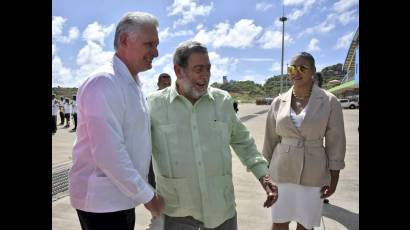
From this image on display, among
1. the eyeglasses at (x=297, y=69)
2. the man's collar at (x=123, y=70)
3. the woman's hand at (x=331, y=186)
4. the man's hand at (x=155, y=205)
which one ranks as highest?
the eyeglasses at (x=297, y=69)

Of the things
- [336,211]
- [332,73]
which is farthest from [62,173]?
[332,73]

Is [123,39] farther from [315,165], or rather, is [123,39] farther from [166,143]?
[315,165]

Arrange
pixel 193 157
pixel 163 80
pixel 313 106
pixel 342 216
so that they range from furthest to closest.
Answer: pixel 163 80
pixel 342 216
pixel 313 106
pixel 193 157

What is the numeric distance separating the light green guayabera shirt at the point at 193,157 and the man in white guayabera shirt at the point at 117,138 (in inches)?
11.5

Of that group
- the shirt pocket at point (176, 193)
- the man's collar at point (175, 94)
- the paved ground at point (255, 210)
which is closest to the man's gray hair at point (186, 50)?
the man's collar at point (175, 94)

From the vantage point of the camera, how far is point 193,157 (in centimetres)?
227

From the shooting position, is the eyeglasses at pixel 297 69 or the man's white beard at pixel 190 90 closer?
the man's white beard at pixel 190 90

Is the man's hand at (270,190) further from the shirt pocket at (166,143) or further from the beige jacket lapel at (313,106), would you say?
the beige jacket lapel at (313,106)

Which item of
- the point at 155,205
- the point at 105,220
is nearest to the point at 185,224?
the point at 155,205

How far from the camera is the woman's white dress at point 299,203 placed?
10.5 feet

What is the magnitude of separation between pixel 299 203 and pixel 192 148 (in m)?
1.39

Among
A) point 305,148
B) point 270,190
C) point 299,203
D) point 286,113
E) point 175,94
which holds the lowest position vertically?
point 299,203
